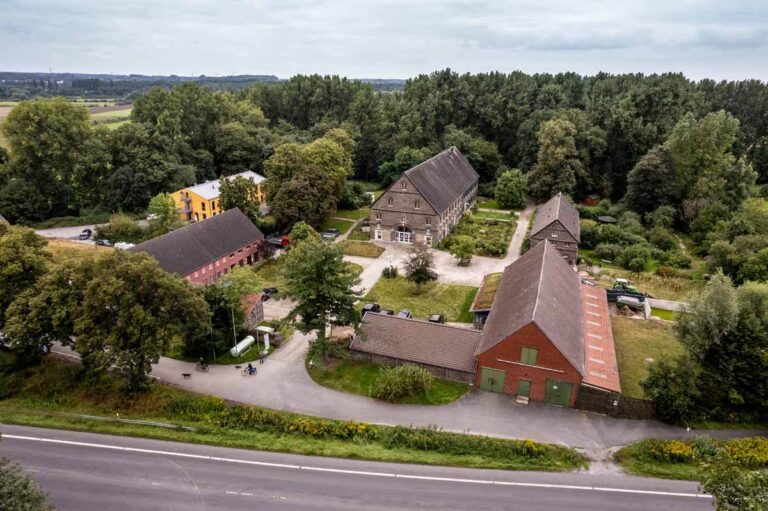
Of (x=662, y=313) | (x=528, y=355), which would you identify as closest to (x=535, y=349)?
(x=528, y=355)

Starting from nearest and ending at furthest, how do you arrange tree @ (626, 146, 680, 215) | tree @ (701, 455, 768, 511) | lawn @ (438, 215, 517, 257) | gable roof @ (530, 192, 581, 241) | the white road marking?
1. tree @ (701, 455, 768, 511)
2. the white road marking
3. gable roof @ (530, 192, 581, 241)
4. lawn @ (438, 215, 517, 257)
5. tree @ (626, 146, 680, 215)

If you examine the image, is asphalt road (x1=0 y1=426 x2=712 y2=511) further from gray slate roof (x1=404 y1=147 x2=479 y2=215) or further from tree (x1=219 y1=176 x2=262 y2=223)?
gray slate roof (x1=404 y1=147 x2=479 y2=215)

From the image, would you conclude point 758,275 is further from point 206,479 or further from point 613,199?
point 206,479

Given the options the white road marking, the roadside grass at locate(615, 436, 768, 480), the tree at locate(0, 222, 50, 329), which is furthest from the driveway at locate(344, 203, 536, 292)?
the tree at locate(0, 222, 50, 329)

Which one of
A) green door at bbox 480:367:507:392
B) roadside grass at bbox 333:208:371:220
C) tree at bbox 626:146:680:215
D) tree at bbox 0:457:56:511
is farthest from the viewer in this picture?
roadside grass at bbox 333:208:371:220

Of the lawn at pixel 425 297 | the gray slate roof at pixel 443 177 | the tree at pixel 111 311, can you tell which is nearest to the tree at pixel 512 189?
the gray slate roof at pixel 443 177

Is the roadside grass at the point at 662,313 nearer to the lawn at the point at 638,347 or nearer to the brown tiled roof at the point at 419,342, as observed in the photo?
the lawn at the point at 638,347

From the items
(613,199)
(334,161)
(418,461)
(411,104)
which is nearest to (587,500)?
(418,461)
